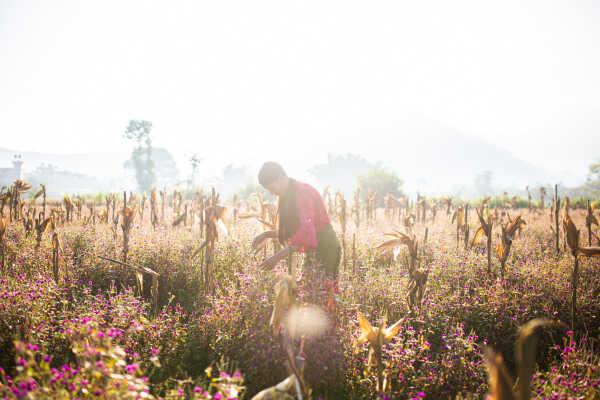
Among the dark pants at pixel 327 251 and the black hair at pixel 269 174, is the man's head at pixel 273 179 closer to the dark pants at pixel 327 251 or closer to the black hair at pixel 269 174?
the black hair at pixel 269 174

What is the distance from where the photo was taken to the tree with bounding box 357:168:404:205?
92.5 feet

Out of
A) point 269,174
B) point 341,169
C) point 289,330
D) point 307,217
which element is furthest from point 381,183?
point 341,169

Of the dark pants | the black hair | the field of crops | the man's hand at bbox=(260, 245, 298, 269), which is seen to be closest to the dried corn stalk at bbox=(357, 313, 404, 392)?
the field of crops

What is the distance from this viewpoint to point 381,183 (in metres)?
28.6

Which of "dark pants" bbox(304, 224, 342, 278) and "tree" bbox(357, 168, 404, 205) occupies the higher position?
"tree" bbox(357, 168, 404, 205)

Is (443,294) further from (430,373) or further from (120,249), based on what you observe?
(120,249)

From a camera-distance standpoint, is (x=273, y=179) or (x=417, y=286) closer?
(x=273, y=179)

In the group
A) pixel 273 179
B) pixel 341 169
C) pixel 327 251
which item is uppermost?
pixel 341 169

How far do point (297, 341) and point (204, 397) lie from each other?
0.90 metres

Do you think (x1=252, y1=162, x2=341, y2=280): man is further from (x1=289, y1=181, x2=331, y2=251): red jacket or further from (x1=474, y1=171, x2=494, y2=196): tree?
(x1=474, y1=171, x2=494, y2=196): tree

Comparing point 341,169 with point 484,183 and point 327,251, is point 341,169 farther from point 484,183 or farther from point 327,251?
point 327,251

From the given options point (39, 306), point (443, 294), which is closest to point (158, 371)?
point (39, 306)

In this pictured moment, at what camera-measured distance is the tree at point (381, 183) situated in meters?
28.2

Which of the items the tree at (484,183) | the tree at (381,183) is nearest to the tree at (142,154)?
the tree at (381,183)
